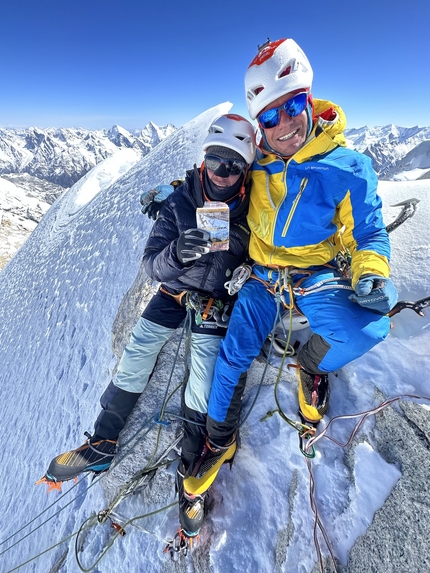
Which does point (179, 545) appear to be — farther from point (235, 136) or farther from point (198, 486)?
point (235, 136)

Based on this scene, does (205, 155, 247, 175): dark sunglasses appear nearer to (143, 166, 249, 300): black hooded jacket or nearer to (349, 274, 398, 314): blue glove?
(143, 166, 249, 300): black hooded jacket

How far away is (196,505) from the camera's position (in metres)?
2.83

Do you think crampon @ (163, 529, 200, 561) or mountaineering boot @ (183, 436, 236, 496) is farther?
crampon @ (163, 529, 200, 561)

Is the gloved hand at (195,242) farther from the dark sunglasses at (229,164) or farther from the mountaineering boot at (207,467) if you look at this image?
the mountaineering boot at (207,467)

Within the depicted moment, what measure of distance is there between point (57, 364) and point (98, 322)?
4.71 feet

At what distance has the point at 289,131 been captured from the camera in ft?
8.32

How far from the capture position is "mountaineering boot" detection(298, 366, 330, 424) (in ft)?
9.28

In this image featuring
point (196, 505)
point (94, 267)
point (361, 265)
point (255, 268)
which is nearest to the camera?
point (361, 265)

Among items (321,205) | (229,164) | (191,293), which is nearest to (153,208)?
(191,293)

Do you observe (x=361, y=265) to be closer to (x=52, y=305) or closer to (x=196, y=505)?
(x=196, y=505)

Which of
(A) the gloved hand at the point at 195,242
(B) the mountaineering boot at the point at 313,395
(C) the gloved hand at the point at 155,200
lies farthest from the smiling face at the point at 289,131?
(B) the mountaineering boot at the point at 313,395

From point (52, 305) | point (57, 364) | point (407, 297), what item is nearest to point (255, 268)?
point (407, 297)

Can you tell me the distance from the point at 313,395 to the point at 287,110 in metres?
2.55

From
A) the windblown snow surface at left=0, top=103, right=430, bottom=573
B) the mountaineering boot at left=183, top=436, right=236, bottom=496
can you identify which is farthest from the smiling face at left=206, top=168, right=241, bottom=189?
the mountaineering boot at left=183, top=436, right=236, bottom=496
